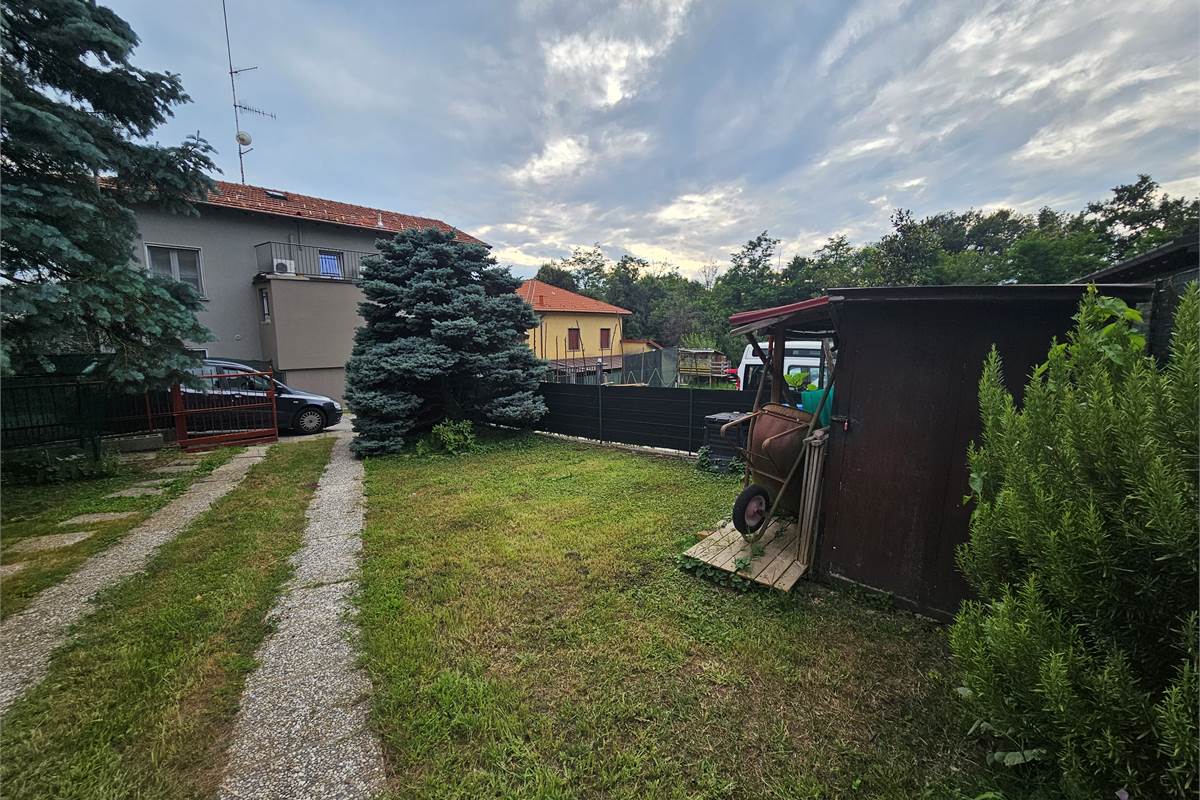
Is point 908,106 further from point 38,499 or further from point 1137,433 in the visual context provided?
point 38,499

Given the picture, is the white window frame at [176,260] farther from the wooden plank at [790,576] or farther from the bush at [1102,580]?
the bush at [1102,580]

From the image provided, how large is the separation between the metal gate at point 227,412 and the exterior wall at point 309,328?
5.34 m

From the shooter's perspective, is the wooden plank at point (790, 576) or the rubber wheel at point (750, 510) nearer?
the wooden plank at point (790, 576)

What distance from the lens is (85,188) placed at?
5207 mm

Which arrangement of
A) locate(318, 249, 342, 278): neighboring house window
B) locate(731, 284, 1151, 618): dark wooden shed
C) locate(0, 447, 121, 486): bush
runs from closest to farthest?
locate(731, 284, 1151, 618): dark wooden shed, locate(0, 447, 121, 486): bush, locate(318, 249, 342, 278): neighboring house window

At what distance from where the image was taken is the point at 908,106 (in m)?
7.32

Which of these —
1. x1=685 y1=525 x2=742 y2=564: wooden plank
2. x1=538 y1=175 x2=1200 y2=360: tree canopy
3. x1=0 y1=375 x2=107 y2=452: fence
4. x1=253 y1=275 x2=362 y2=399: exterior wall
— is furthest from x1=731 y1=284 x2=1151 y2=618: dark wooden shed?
x1=538 y1=175 x2=1200 y2=360: tree canopy

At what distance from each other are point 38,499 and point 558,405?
23.6 feet

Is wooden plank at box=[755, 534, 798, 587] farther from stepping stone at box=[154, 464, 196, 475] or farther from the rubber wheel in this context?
stepping stone at box=[154, 464, 196, 475]

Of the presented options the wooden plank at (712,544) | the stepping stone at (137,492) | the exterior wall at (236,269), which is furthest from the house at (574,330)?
the wooden plank at (712,544)

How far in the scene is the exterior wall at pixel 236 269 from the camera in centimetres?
1290

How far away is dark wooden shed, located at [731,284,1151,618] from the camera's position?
7.88ft

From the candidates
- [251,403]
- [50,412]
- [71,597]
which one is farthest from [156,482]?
[71,597]

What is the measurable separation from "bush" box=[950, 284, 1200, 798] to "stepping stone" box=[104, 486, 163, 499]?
8.16 m
